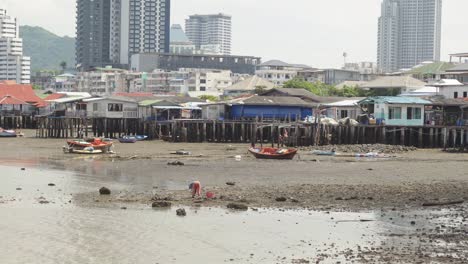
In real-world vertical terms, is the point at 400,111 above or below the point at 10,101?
above

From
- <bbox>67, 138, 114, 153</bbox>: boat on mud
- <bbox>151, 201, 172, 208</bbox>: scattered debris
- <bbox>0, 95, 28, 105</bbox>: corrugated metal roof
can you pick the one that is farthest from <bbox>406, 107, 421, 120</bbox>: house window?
Result: <bbox>0, 95, 28, 105</bbox>: corrugated metal roof

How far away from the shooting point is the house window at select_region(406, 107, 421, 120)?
2484 inches

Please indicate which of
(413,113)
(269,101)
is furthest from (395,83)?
(413,113)

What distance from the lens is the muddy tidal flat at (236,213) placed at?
2052cm

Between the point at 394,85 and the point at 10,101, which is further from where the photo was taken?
the point at 394,85

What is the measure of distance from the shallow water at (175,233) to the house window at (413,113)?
37590 mm

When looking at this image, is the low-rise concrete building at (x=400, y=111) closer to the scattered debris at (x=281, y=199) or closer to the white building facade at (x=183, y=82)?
the scattered debris at (x=281, y=199)

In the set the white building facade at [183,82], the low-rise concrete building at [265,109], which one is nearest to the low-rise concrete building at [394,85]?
the low-rise concrete building at [265,109]

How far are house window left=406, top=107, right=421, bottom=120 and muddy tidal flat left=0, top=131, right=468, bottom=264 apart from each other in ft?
57.9

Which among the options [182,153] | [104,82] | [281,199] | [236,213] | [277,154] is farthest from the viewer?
[104,82]

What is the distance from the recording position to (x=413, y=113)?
63.2 metres

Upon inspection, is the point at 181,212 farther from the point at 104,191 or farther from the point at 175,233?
the point at 104,191

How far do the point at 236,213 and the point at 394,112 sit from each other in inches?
1519

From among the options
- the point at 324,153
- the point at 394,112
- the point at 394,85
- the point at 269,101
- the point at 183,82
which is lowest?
the point at 324,153
